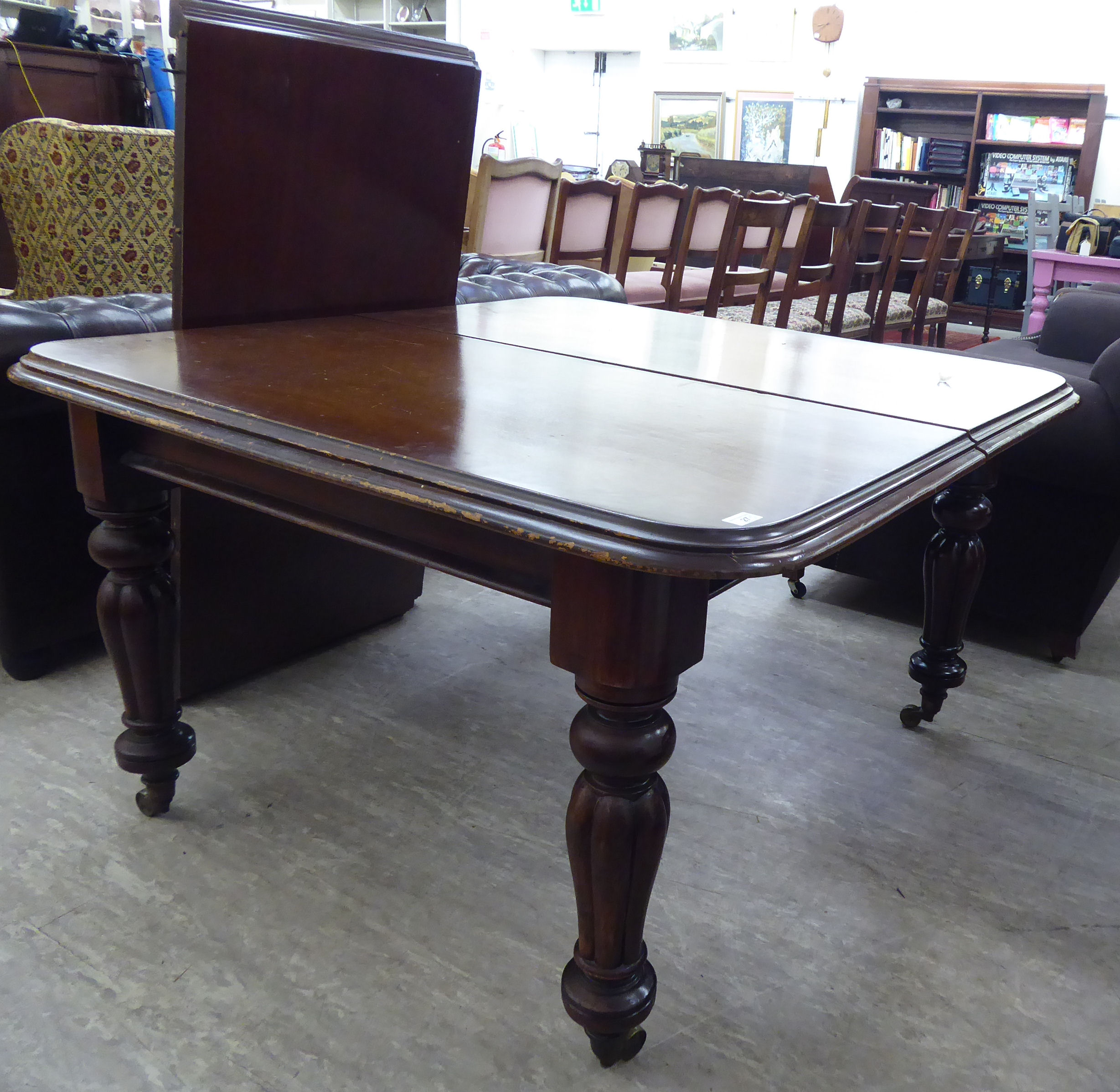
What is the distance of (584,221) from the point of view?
13.7ft

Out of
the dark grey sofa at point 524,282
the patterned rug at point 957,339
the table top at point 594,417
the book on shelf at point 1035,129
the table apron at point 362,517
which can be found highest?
the book on shelf at point 1035,129

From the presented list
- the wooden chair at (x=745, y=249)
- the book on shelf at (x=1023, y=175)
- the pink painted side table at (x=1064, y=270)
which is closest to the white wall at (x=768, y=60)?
the book on shelf at (x=1023, y=175)

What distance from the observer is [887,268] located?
15.2ft

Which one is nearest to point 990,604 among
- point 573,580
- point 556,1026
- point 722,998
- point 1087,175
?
point 722,998

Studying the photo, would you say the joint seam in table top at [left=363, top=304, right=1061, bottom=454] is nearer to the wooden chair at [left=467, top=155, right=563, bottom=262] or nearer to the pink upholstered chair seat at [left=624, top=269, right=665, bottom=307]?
the wooden chair at [left=467, top=155, right=563, bottom=262]

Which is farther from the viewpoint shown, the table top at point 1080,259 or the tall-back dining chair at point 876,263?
the table top at point 1080,259

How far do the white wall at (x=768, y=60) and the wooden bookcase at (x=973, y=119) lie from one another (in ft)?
0.41

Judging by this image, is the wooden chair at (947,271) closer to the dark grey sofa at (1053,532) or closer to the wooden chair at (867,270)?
the wooden chair at (867,270)

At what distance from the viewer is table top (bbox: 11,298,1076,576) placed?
0.83 meters

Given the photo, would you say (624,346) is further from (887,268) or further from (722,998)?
(887,268)

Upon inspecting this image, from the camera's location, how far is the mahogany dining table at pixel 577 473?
0.86 metres

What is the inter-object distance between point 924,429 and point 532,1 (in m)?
9.72

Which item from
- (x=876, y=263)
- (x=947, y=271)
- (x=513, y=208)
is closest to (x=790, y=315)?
(x=876, y=263)

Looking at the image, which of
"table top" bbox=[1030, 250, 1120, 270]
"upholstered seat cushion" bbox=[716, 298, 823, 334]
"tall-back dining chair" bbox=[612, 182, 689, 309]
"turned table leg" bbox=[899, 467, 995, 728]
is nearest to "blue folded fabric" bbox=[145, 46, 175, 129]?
"tall-back dining chair" bbox=[612, 182, 689, 309]
